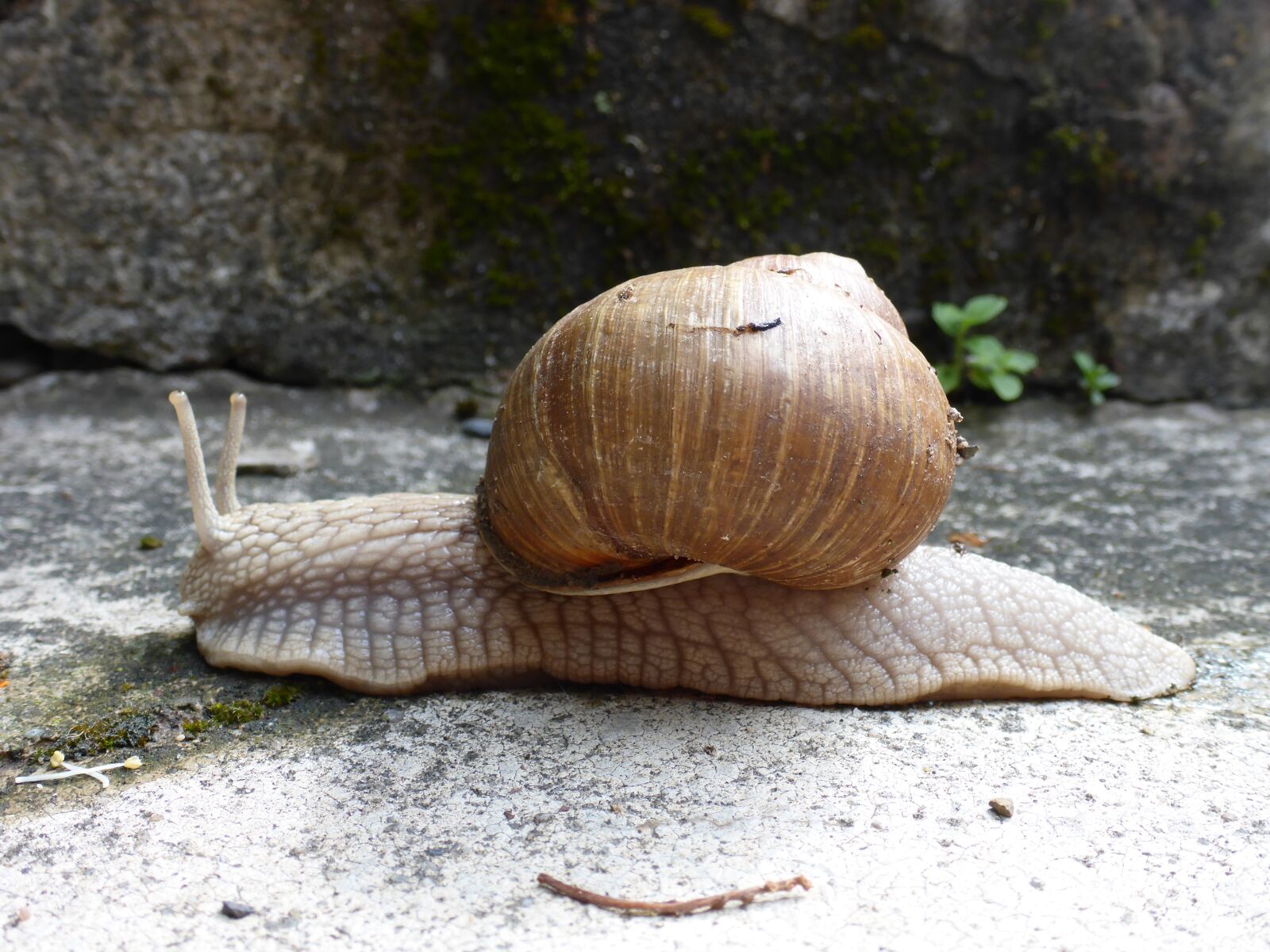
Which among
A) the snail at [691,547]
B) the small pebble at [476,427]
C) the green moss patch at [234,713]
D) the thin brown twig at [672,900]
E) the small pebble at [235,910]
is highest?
the snail at [691,547]

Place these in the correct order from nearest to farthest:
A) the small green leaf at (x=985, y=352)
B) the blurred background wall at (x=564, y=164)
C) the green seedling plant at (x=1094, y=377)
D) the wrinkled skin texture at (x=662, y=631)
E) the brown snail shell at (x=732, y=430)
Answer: the brown snail shell at (x=732, y=430)
the wrinkled skin texture at (x=662, y=631)
the blurred background wall at (x=564, y=164)
the small green leaf at (x=985, y=352)
the green seedling plant at (x=1094, y=377)

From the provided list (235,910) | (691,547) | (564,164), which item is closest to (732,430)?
(691,547)

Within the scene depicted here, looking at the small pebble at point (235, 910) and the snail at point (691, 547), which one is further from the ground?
the snail at point (691, 547)

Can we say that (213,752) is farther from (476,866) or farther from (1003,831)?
(1003,831)

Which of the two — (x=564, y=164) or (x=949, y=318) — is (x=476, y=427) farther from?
(x=949, y=318)

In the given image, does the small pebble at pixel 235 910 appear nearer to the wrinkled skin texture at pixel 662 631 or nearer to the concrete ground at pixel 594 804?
the concrete ground at pixel 594 804

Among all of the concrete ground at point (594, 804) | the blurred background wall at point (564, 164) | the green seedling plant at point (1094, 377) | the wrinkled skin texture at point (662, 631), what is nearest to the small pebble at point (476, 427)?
the blurred background wall at point (564, 164)
